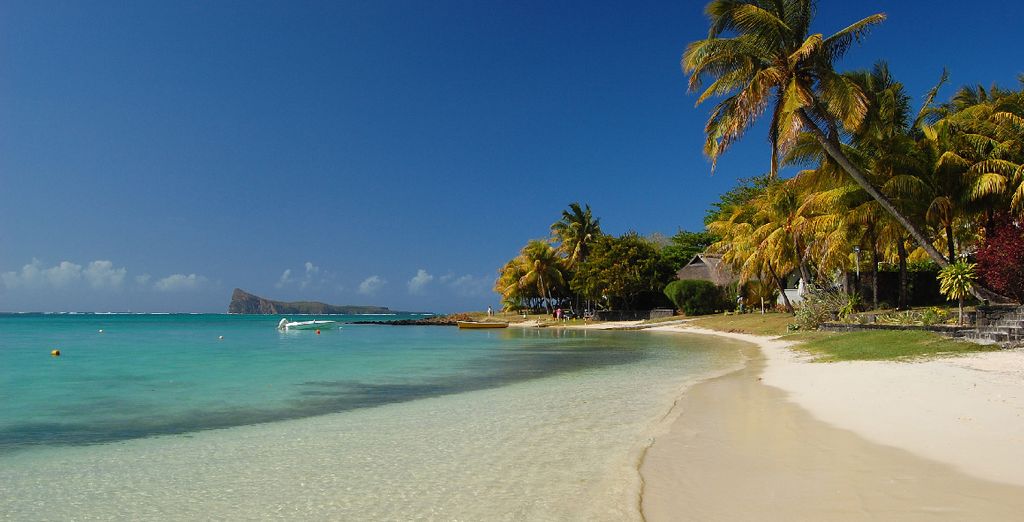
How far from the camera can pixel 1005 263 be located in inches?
601

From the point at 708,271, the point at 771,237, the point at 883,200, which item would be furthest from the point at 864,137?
the point at 708,271

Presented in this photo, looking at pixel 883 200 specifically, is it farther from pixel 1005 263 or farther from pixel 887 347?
pixel 887 347

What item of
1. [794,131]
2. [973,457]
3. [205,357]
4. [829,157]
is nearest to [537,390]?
[973,457]

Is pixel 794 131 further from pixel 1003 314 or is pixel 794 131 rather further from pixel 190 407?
pixel 190 407

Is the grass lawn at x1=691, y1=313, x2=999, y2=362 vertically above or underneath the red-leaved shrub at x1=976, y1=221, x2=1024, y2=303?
underneath

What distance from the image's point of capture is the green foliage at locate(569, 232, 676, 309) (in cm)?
4397

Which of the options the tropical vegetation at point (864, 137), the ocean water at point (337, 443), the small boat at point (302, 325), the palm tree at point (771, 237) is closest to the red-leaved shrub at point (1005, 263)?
the tropical vegetation at point (864, 137)

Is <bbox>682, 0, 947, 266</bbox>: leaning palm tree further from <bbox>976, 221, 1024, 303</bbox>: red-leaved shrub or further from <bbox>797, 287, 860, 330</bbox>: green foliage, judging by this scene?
<bbox>797, 287, 860, 330</bbox>: green foliage

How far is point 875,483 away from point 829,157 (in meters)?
16.8

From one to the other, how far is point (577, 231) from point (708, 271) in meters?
13.3

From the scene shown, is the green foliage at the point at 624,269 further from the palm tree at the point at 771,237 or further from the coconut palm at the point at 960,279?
the coconut palm at the point at 960,279

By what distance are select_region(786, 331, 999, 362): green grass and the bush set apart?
75.8 feet

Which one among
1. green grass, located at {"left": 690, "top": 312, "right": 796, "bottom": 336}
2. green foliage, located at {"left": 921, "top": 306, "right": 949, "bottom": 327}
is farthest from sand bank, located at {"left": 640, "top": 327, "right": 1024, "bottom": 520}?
green grass, located at {"left": 690, "top": 312, "right": 796, "bottom": 336}

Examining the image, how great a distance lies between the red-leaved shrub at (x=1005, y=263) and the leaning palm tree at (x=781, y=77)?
0.98m
